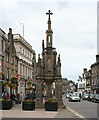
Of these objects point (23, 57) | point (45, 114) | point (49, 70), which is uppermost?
point (23, 57)

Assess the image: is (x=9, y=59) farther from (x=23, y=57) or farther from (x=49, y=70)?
(x=49, y=70)

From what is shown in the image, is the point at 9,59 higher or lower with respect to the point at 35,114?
higher

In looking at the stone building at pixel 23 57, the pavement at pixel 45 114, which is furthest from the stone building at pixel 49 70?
the stone building at pixel 23 57

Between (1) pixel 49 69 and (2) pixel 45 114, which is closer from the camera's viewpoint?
(2) pixel 45 114

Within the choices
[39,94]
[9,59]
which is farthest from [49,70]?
[9,59]

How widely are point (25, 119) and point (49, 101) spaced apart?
612 cm

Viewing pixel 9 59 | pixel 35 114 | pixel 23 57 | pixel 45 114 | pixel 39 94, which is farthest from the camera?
pixel 23 57

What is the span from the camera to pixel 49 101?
19047mm

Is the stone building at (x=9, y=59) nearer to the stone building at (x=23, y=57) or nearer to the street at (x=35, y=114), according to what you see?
the stone building at (x=23, y=57)

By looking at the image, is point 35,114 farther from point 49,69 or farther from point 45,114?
point 49,69

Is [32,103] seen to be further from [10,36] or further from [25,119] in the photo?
[10,36]

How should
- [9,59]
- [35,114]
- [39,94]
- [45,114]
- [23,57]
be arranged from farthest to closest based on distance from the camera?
[23,57], [9,59], [39,94], [45,114], [35,114]

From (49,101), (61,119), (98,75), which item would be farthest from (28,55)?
(61,119)

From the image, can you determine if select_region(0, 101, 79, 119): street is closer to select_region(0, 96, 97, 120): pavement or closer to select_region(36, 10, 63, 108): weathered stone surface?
select_region(0, 96, 97, 120): pavement
